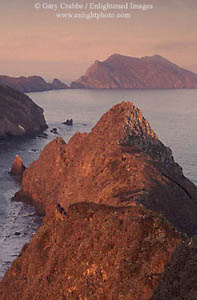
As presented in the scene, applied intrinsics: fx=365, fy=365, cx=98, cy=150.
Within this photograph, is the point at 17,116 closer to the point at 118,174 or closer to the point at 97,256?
the point at 118,174

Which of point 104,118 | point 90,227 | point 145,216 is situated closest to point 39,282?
point 90,227

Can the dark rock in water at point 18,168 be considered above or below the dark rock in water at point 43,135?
above

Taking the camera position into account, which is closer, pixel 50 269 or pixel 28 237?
pixel 50 269

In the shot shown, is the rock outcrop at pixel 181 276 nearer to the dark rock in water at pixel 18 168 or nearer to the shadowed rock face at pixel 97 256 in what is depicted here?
the shadowed rock face at pixel 97 256

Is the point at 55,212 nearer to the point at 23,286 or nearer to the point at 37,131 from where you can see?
the point at 23,286

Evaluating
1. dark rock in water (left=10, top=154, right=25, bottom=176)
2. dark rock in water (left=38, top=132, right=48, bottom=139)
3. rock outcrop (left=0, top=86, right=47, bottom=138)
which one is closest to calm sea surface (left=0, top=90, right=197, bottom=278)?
dark rock in water (left=10, top=154, right=25, bottom=176)

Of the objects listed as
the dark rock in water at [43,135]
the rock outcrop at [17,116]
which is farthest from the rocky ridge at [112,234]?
the rock outcrop at [17,116]

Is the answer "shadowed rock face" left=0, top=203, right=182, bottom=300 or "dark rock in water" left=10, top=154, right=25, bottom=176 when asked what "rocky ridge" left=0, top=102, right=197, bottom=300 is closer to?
"shadowed rock face" left=0, top=203, right=182, bottom=300
